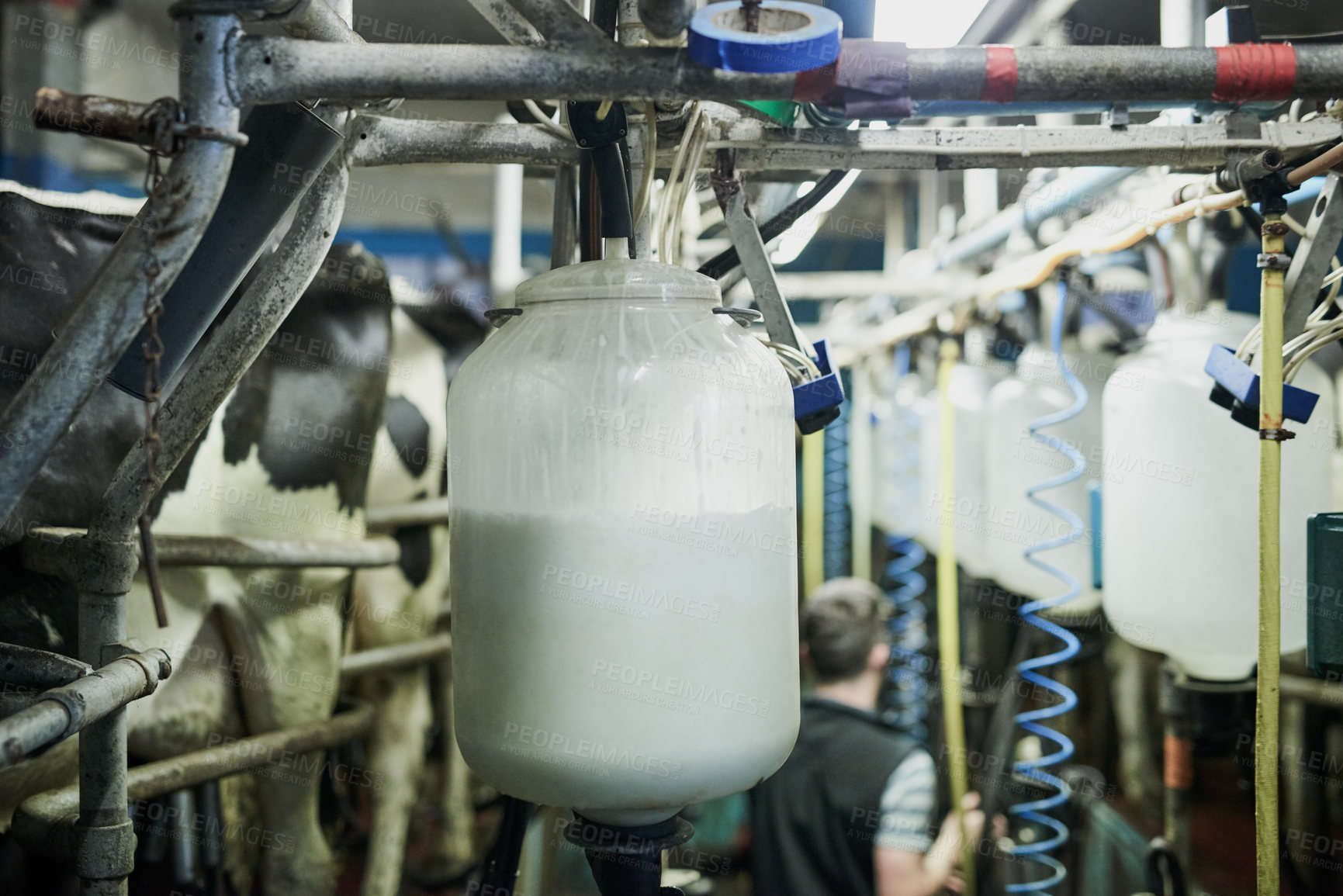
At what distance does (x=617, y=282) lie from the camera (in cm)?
96

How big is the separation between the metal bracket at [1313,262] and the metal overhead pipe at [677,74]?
33cm

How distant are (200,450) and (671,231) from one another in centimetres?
124

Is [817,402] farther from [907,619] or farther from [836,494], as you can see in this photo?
[836,494]

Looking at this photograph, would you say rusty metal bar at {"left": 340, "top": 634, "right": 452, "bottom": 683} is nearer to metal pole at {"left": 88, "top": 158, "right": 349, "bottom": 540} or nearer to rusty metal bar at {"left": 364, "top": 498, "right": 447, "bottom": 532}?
rusty metal bar at {"left": 364, "top": 498, "right": 447, "bottom": 532}

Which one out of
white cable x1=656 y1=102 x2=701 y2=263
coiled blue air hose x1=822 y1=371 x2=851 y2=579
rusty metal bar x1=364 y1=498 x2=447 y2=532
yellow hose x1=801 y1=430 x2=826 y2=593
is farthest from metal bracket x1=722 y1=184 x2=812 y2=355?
coiled blue air hose x1=822 y1=371 x2=851 y2=579

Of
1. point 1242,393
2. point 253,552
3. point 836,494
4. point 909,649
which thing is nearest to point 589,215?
point 1242,393

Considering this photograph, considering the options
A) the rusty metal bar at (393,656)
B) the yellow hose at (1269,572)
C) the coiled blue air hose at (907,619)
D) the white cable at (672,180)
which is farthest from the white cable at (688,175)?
the coiled blue air hose at (907,619)

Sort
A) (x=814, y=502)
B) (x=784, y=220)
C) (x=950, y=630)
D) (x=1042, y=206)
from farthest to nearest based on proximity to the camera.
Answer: (x=814, y=502), (x=950, y=630), (x=1042, y=206), (x=784, y=220)

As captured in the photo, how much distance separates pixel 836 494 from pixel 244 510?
3428mm

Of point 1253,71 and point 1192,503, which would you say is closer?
point 1253,71

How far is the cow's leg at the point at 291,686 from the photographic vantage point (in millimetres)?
1997

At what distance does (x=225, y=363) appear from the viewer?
1.02 metres

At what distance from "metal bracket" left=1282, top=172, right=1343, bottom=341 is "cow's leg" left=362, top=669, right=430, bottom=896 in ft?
7.16

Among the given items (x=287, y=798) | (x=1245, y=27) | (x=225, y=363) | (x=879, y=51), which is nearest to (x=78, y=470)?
(x=225, y=363)
